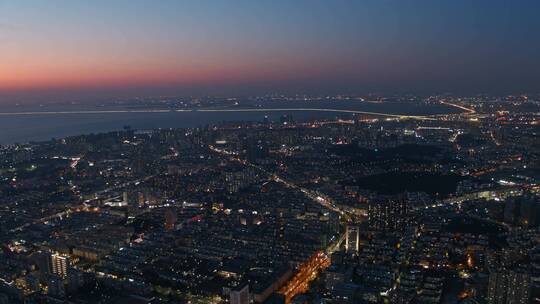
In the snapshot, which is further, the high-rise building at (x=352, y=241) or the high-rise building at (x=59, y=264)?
the high-rise building at (x=352, y=241)

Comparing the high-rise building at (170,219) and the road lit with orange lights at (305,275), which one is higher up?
the high-rise building at (170,219)

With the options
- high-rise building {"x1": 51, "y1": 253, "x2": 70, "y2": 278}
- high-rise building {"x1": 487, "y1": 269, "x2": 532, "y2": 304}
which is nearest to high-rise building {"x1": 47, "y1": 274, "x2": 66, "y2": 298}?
high-rise building {"x1": 51, "y1": 253, "x2": 70, "y2": 278}

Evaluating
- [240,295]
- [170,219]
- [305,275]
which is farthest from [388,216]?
[170,219]

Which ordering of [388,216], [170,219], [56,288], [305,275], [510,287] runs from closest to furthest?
[510,287] < [56,288] < [305,275] < [388,216] < [170,219]

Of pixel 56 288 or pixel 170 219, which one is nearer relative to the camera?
pixel 56 288

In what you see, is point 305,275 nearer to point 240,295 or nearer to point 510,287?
point 240,295

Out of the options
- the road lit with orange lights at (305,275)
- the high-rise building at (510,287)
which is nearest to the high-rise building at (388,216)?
the road lit with orange lights at (305,275)

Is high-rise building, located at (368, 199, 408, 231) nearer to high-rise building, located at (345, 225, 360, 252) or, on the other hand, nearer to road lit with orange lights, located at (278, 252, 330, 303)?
high-rise building, located at (345, 225, 360, 252)

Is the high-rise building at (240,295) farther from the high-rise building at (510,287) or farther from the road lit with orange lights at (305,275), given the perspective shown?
the high-rise building at (510,287)

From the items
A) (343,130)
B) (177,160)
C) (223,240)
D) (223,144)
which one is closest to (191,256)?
(223,240)
